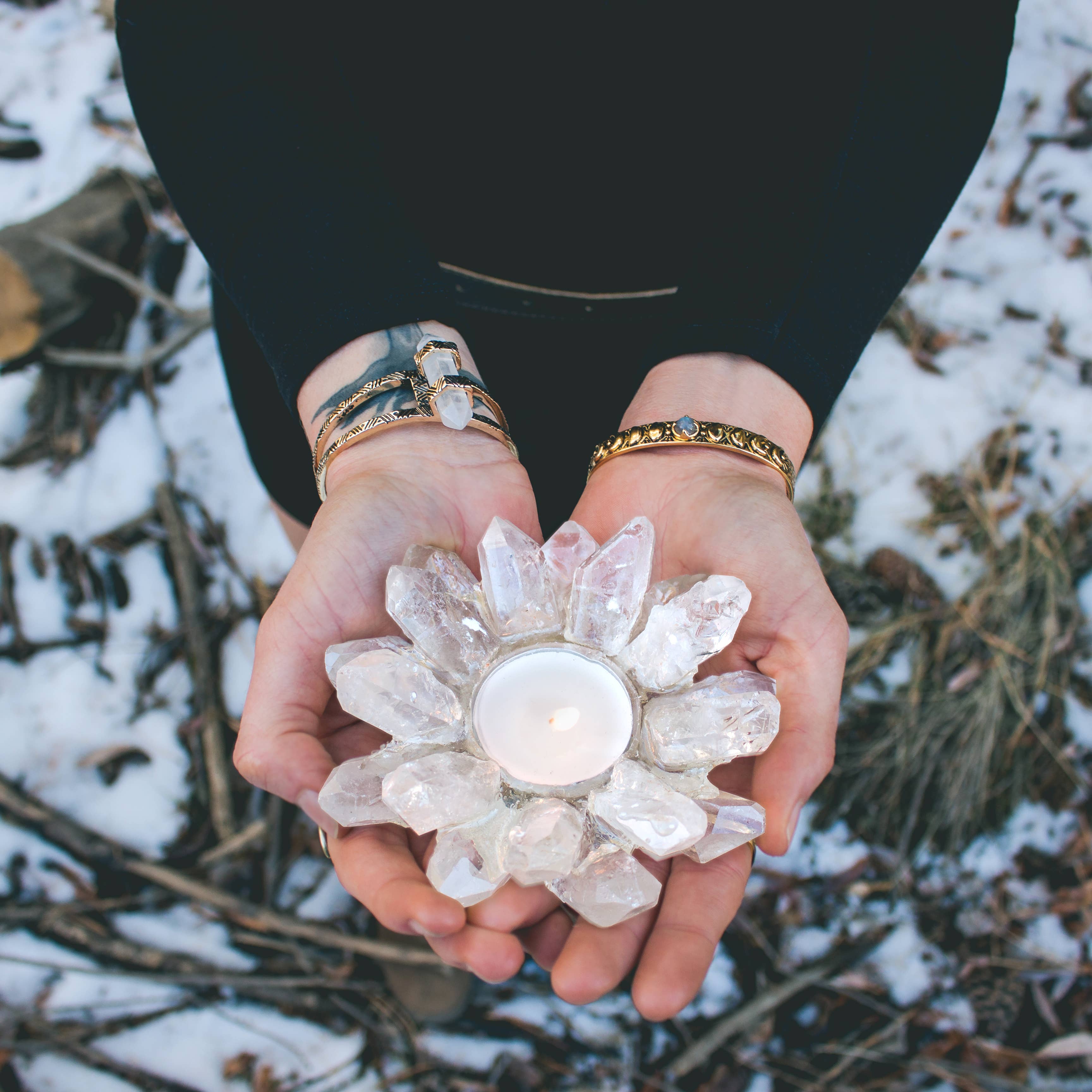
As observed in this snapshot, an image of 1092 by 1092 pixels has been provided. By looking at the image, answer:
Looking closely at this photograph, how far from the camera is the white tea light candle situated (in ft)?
3.70

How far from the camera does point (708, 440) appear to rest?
48.6 inches

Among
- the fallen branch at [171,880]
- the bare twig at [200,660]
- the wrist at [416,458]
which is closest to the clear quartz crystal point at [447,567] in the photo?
the wrist at [416,458]

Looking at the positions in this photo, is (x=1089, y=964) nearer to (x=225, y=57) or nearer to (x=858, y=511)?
(x=858, y=511)

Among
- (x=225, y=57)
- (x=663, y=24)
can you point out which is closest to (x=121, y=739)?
(x=225, y=57)

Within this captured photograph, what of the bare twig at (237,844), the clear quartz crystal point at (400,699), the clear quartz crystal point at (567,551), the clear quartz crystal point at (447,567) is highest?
the clear quartz crystal point at (567,551)

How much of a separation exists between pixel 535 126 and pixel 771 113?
14.8 inches

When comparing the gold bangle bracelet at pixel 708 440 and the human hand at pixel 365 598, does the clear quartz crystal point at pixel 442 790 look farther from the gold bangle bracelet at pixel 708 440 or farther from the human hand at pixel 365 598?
the gold bangle bracelet at pixel 708 440

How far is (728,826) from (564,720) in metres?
0.25

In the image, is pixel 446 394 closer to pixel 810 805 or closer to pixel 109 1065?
pixel 810 805

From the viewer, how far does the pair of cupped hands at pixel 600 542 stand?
1025 millimetres

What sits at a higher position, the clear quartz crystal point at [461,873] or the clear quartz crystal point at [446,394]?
the clear quartz crystal point at [446,394]

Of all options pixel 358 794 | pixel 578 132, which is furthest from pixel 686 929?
pixel 578 132

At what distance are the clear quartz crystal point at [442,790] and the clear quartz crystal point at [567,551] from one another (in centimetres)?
28

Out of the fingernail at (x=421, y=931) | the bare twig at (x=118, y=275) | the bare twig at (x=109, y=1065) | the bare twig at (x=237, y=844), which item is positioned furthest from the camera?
the bare twig at (x=118, y=275)
